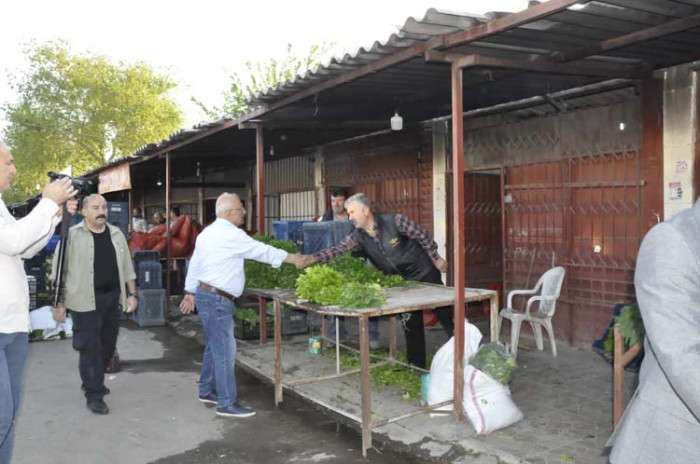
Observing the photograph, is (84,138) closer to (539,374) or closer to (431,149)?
(431,149)

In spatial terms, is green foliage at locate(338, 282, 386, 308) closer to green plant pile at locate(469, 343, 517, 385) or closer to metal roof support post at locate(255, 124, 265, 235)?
green plant pile at locate(469, 343, 517, 385)

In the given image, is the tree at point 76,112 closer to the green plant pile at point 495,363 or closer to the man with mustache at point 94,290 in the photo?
the man with mustache at point 94,290

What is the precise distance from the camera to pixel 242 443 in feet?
16.6

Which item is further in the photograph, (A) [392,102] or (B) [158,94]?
(B) [158,94]

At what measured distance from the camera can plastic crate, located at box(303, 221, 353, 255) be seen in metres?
7.85

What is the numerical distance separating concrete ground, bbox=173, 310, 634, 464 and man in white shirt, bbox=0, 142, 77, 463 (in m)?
2.63

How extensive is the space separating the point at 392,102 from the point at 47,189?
4988 mm

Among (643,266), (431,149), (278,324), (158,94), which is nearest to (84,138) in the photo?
(158,94)

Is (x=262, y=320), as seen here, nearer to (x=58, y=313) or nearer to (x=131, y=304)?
(x=131, y=304)

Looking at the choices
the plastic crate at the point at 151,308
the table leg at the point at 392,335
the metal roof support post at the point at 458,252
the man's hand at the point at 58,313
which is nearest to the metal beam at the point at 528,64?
the metal roof support post at the point at 458,252

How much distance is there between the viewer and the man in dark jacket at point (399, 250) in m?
6.02

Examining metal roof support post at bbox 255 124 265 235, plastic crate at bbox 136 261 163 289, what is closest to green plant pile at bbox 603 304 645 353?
metal roof support post at bbox 255 124 265 235

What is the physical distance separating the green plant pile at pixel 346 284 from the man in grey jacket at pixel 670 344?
3.15 m

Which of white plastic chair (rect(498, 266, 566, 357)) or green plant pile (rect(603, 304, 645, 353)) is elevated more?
green plant pile (rect(603, 304, 645, 353))
